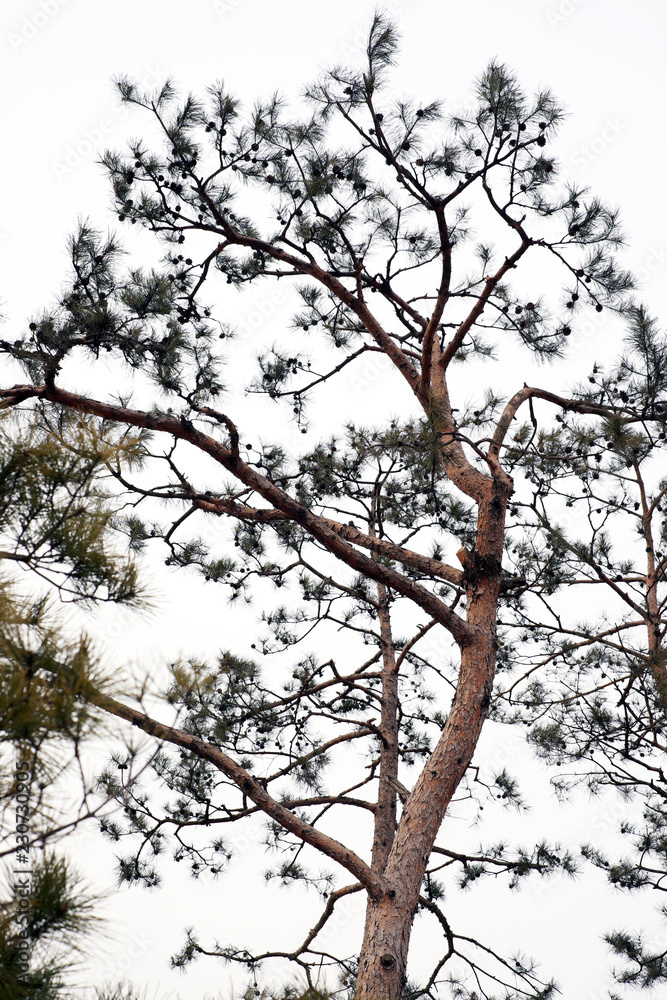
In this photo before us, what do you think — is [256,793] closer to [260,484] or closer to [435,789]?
[435,789]

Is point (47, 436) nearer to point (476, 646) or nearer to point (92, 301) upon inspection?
point (92, 301)

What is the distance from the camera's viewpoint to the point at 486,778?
3.95 metres

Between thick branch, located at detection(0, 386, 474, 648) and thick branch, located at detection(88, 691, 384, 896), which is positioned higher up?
thick branch, located at detection(0, 386, 474, 648)

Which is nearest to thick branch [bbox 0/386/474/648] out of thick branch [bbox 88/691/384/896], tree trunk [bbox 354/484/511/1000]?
tree trunk [bbox 354/484/511/1000]

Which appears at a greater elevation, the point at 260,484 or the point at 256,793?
the point at 260,484

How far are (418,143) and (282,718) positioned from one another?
7.20 feet

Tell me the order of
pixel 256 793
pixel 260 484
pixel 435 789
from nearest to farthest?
pixel 256 793
pixel 260 484
pixel 435 789

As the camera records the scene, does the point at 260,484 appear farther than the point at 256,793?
Yes

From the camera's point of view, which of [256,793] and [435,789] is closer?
[256,793]

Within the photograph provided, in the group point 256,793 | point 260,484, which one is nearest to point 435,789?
point 256,793

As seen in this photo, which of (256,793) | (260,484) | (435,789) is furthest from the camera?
(435,789)

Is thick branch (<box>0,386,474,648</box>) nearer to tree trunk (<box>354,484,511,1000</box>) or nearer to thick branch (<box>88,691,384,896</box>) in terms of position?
tree trunk (<box>354,484,511,1000</box>)

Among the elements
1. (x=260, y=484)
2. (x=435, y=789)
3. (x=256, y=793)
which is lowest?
(x=256, y=793)

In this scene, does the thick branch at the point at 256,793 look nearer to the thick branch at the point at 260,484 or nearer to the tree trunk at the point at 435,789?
the tree trunk at the point at 435,789
